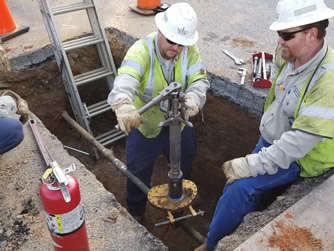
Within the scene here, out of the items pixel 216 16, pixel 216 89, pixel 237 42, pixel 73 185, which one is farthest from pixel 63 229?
pixel 216 16

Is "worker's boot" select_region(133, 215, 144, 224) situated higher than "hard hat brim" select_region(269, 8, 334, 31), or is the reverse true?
"hard hat brim" select_region(269, 8, 334, 31)

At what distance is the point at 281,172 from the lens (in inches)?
102

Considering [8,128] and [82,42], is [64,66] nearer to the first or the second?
[82,42]

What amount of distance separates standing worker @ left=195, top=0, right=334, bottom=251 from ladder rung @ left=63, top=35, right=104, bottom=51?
2.75 meters

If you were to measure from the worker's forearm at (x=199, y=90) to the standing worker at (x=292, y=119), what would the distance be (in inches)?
22.7

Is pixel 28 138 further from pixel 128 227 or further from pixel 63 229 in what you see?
pixel 63 229

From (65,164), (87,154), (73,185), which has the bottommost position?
(87,154)

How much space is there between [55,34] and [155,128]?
210cm

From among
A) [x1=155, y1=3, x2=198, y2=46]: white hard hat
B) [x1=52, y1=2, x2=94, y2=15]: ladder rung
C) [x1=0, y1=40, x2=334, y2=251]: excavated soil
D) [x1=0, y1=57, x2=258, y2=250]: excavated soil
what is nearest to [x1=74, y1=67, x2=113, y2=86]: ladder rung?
[x1=0, y1=40, x2=334, y2=251]: excavated soil

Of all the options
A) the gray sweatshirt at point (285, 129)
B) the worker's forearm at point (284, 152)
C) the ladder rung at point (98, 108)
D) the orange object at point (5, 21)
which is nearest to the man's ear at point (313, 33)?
the gray sweatshirt at point (285, 129)

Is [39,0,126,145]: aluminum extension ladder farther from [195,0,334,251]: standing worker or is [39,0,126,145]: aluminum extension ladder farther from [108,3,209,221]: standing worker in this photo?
[195,0,334,251]: standing worker

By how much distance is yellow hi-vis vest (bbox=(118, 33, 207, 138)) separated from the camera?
9.24ft

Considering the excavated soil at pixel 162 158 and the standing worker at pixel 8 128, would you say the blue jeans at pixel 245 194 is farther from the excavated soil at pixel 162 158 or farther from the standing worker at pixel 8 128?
the standing worker at pixel 8 128

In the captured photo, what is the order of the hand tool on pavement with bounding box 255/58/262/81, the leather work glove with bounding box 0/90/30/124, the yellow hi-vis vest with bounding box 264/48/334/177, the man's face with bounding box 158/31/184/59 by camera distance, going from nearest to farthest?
the yellow hi-vis vest with bounding box 264/48/334/177, the man's face with bounding box 158/31/184/59, the leather work glove with bounding box 0/90/30/124, the hand tool on pavement with bounding box 255/58/262/81
